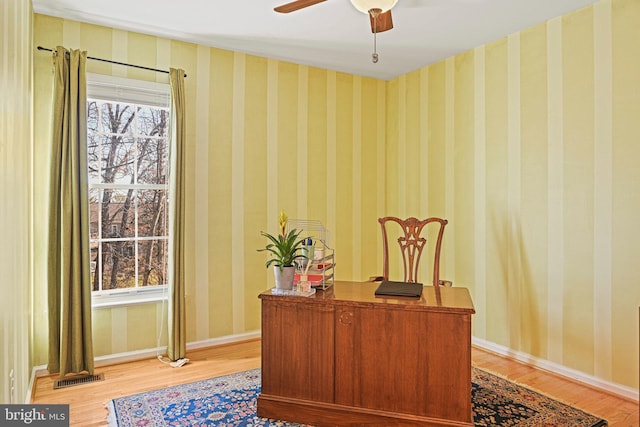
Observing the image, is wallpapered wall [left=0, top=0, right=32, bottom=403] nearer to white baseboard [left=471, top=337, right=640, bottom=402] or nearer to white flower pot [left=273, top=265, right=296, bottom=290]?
white flower pot [left=273, top=265, right=296, bottom=290]

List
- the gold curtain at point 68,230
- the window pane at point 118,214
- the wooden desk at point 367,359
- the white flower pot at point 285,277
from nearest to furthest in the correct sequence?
the wooden desk at point 367,359 → the white flower pot at point 285,277 → the gold curtain at point 68,230 → the window pane at point 118,214

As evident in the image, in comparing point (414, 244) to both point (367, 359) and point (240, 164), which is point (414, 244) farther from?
point (240, 164)

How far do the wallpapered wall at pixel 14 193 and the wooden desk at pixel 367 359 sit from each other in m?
1.23

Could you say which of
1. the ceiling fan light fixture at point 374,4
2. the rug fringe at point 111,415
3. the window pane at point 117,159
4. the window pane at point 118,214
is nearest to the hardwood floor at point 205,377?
the rug fringe at point 111,415

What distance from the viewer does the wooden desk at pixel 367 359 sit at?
7.25 feet

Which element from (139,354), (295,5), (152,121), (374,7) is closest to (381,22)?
(374,7)

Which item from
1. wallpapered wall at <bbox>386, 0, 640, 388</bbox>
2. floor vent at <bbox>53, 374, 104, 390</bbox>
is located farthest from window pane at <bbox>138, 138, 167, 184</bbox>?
wallpapered wall at <bbox>386, 0, 640, 388</bbox>

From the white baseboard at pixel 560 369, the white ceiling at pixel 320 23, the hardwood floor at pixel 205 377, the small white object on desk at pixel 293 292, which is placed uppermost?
the white ceiling at pixel 320 23

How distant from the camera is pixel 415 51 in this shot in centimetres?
405

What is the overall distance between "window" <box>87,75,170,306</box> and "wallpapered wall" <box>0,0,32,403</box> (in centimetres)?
66

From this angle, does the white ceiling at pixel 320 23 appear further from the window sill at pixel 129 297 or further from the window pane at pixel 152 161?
the window sill at pixel 129 297

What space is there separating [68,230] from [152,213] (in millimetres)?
736

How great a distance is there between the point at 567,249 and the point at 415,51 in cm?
216

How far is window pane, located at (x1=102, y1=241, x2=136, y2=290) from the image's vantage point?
3.62 metres
